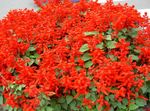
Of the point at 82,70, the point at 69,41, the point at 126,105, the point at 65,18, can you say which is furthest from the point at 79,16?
the point at 126,105

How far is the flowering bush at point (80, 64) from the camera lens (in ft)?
9.74

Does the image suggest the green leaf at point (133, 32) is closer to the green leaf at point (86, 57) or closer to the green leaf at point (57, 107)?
the green leaf at point (86, 57)

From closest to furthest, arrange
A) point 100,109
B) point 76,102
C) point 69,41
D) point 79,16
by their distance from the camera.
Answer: point 100,109 < point 76,102 < point 69,41 < point 79,16

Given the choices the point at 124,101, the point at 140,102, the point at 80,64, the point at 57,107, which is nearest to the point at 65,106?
the point at 57,107

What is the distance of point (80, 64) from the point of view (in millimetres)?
3166

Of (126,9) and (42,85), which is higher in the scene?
(126,9)

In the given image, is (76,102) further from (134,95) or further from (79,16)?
(79,16)

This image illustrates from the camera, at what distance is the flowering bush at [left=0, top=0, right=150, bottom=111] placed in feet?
9.74

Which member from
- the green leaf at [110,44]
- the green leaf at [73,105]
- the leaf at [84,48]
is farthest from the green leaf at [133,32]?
the green leaf at [73,105]

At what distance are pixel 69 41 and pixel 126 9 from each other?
57cm

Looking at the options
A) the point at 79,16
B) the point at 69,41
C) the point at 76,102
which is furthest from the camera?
the point at 79,16

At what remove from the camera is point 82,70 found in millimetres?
3051

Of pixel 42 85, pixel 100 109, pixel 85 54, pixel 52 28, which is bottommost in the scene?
pixel 100 109

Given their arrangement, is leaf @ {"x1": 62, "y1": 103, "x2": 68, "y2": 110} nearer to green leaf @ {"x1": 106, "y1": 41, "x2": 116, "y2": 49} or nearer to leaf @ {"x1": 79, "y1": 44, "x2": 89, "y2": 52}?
leaf @ {"x1": 79, "y1": 44, "x2": 89, "y2": 52}
